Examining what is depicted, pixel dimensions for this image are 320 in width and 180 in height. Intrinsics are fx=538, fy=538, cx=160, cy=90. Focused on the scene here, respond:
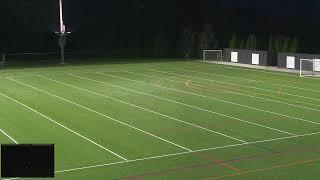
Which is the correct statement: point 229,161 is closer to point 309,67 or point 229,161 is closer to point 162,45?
point 309,67

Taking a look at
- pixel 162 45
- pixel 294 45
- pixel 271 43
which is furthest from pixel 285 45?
pixel 162 45

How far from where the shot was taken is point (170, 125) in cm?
1661

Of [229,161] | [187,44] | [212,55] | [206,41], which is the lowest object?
[229,161]

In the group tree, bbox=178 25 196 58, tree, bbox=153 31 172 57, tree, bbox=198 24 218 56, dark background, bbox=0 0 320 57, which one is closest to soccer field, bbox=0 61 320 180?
tree, bbox=198 24 218 56

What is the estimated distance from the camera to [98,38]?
53812mm

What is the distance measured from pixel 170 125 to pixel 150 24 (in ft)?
133

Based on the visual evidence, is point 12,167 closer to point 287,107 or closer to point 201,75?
point 287,107

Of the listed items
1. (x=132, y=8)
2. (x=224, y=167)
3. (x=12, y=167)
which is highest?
(x=132, y=8)

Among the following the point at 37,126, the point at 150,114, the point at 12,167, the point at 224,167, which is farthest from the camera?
the point at 150,114

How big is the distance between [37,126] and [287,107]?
9155mm

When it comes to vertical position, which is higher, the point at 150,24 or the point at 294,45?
A: the point at 150,24

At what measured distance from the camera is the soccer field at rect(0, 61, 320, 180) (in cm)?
1190

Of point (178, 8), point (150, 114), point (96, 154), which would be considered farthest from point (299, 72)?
point (178, 8)

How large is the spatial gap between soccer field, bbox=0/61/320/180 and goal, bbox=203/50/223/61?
43.1ft
